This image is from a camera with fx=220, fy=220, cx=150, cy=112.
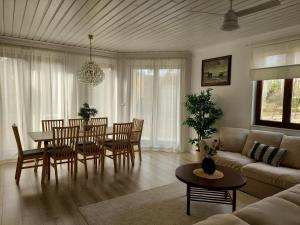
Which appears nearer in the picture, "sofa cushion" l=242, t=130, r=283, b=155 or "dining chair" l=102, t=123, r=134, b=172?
"sofa cushion" l=242, t=130, r=283, b=155

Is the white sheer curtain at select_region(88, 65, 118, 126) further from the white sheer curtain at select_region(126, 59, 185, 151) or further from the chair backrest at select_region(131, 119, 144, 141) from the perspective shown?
the chair backrest at select_region(131, 119, 144, 141)

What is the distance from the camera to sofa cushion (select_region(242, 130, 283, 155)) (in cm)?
353

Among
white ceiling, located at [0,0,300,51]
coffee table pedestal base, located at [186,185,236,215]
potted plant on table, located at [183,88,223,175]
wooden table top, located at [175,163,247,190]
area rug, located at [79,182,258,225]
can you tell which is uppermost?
white ceiling, located at [0,0,300,51]

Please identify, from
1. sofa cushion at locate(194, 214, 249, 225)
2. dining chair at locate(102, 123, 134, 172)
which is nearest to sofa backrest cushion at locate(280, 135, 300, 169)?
sofa cushion at locate(194, 214, 249, 225)

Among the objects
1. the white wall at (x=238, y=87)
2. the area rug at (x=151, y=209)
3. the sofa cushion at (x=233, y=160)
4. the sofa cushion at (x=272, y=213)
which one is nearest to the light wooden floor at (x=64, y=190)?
the area rug at (x=151, y=209)

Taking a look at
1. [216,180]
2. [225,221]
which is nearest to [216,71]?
[216,180]

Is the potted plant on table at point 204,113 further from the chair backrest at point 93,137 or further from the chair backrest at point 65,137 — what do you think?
the chair backrest at point 65,137

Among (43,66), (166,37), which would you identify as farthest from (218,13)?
(43,66)

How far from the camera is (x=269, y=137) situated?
11.9ft

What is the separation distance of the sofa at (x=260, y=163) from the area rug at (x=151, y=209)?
266 mm

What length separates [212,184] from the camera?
2.47 m

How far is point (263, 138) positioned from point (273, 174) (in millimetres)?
877

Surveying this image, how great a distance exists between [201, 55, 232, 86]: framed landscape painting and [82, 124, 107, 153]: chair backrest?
2.64 m

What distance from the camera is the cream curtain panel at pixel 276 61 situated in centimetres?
350
